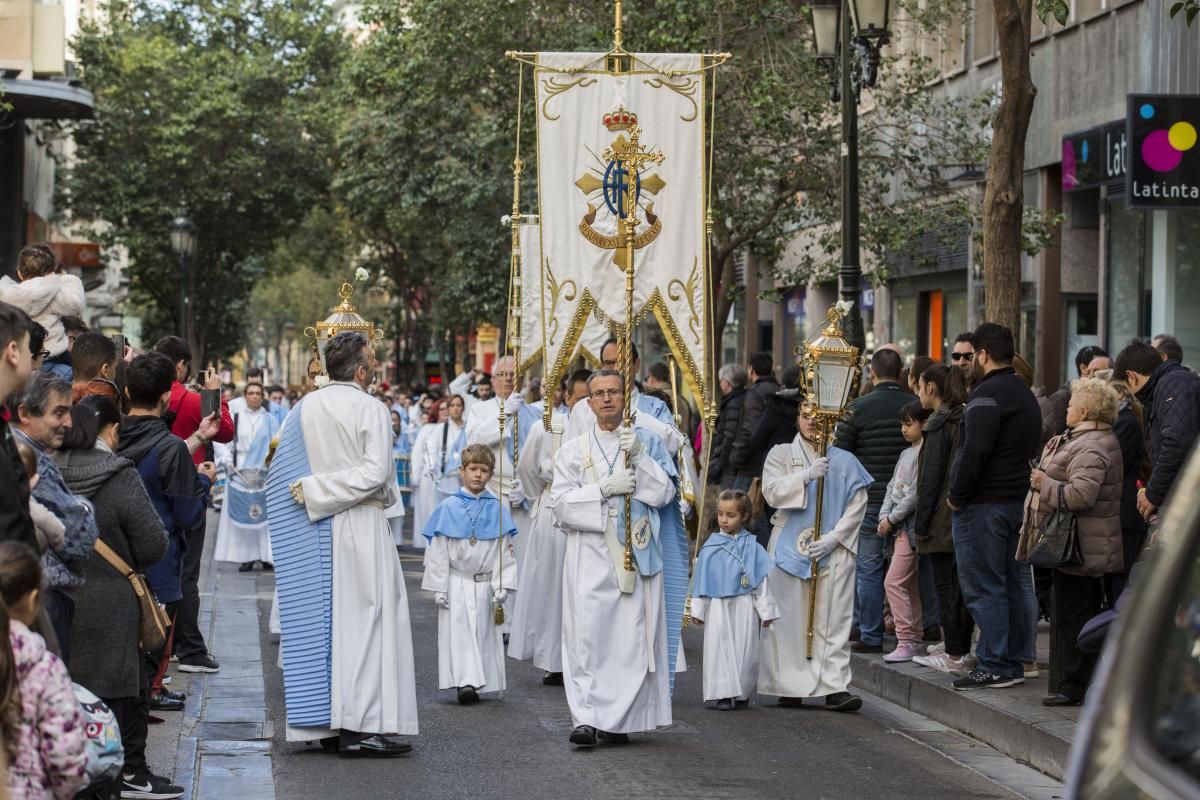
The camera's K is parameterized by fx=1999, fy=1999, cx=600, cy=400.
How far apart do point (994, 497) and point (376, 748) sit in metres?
3.91

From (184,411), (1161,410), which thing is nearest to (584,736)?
(184,411)

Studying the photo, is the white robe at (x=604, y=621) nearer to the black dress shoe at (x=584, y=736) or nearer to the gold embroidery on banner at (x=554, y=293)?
the black dress shoe at (x=584, y=736)

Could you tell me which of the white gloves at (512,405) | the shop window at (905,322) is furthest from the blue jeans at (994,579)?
the shop window at (905,322)

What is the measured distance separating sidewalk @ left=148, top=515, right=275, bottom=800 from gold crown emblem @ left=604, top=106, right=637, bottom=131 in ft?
13.7

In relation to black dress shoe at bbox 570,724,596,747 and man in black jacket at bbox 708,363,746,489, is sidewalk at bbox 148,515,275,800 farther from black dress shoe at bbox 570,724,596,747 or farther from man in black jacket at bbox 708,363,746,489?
man in black jacket at bbox 708,363,746,489

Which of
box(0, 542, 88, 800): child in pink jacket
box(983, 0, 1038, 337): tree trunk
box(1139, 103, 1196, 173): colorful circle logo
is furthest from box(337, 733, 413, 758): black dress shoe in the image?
box(1139, 103, 1196, 173): colorful circle logo

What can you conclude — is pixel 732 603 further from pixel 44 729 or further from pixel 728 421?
pixel 44 729

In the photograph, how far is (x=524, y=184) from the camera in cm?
3203

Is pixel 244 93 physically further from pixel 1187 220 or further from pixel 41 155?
pixel 1187 220

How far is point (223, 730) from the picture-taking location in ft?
33.2

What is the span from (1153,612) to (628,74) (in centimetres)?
1050

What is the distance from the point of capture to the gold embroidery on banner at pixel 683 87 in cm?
1323

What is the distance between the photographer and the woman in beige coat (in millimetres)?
10141

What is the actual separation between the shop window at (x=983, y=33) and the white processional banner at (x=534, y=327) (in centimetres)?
1109
